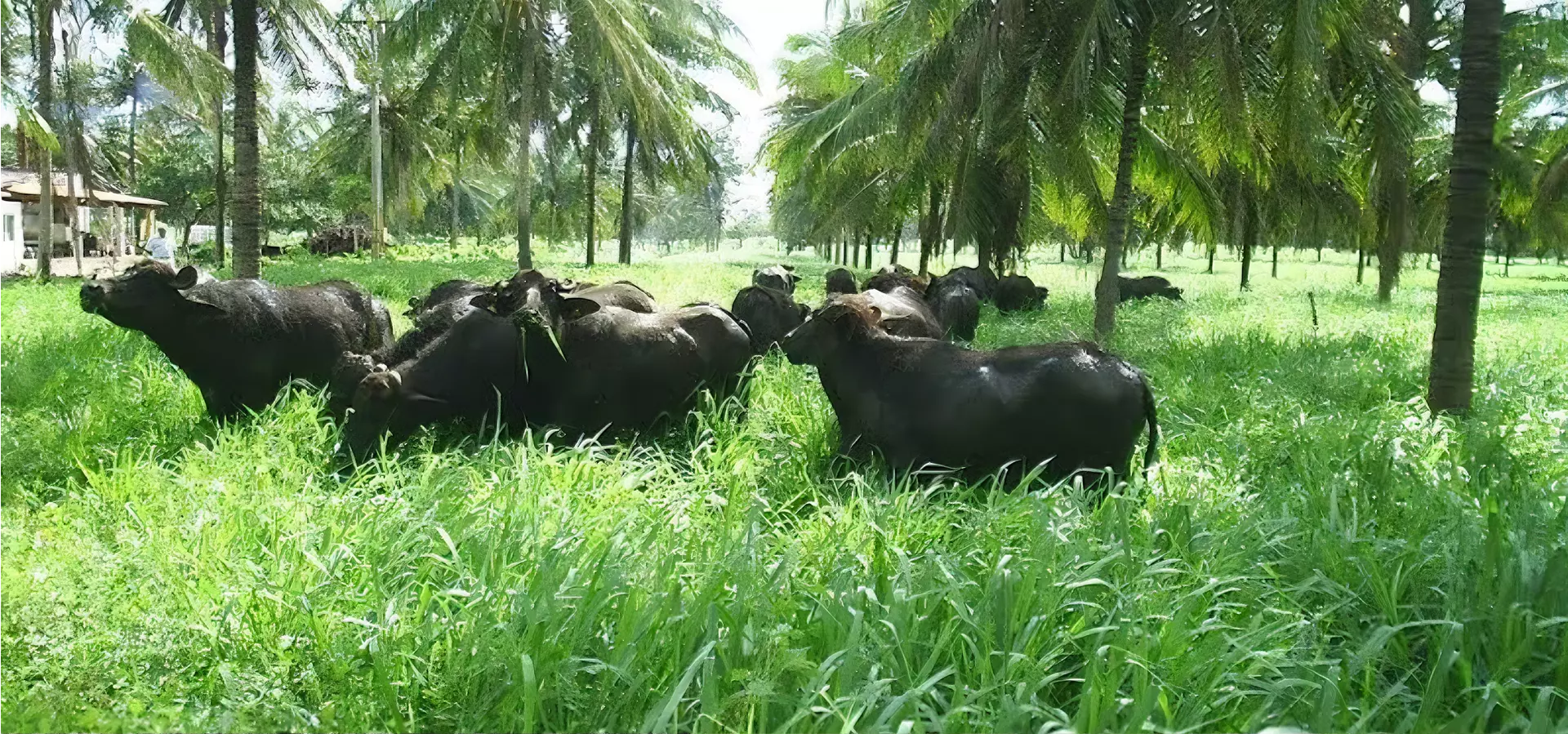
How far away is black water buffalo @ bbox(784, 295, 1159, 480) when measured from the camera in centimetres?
509

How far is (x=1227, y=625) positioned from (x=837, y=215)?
2125cm

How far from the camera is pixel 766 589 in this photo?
3342 mm

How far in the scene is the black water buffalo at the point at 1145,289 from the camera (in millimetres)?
20172

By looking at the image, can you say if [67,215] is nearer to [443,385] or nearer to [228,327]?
[228,327]

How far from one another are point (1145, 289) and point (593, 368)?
1663cm

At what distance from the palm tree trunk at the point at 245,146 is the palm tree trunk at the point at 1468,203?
1208cm

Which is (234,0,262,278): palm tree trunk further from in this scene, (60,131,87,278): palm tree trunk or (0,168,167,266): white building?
(60,131,87,278): palm tree trunk

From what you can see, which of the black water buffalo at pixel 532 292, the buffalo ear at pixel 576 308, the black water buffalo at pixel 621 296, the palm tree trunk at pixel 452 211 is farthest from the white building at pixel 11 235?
the buffalo ear at pixel 576 308

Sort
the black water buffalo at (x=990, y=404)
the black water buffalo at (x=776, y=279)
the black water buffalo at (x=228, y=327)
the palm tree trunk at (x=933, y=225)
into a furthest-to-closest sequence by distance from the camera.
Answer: the palm tree trunk at (x=933, y=225)
the black water buffalo at (x=776, y=279)
the black water buffalo at (x=228, y=327)
the black water buffalo at (x=990, y=404)

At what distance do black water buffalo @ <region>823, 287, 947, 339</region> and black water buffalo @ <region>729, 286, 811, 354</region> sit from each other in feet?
2.32

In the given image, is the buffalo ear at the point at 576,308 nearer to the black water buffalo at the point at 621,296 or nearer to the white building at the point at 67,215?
the black water buffalo at the point at 621,296

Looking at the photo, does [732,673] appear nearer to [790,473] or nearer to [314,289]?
[790,473]

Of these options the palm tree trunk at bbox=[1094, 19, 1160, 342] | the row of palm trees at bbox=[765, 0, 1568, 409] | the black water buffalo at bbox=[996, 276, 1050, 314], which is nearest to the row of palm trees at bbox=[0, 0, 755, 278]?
the row of palm trees at bbox=[765, 0, 1568, 409]

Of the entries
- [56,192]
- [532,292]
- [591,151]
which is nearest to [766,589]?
[532,292]
